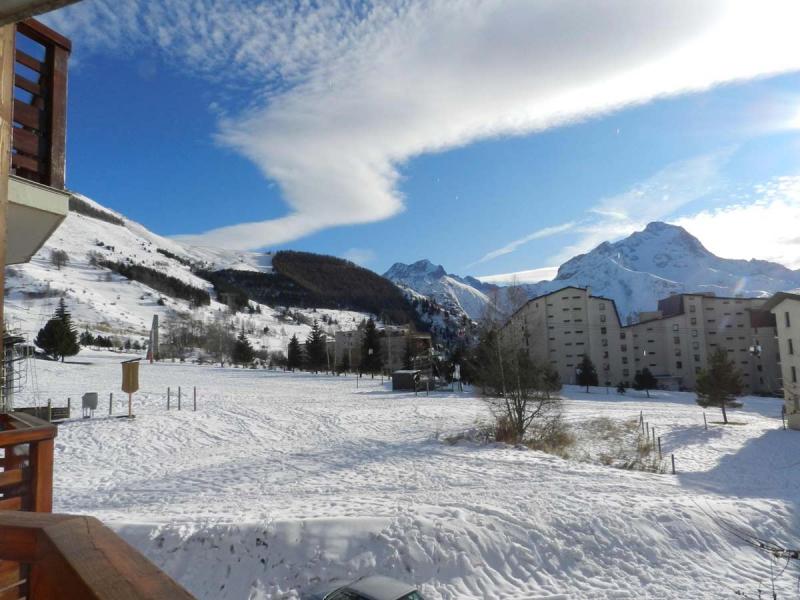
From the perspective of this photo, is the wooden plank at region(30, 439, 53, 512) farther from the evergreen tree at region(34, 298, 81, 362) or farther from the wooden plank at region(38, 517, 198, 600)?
the evergreen tree at region(34, 298, 81, 362)

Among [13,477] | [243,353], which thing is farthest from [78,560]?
[243,353]

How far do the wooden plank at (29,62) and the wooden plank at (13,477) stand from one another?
15.4 feet

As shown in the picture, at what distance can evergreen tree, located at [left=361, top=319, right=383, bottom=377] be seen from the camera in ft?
209

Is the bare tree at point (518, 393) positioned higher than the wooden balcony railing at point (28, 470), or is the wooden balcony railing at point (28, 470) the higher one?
the wooden balcony railing at point (28, 470)

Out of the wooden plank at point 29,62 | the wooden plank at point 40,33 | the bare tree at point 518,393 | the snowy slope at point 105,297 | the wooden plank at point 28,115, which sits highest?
the snowy slope at point 105,297

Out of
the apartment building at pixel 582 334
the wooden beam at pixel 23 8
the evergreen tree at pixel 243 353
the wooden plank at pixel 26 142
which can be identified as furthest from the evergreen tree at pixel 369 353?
the wooden beam at pixel 23 8

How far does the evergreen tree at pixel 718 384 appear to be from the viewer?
120 feet

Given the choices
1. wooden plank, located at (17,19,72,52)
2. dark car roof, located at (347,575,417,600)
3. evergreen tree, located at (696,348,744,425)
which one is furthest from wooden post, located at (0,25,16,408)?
evergreen tree, located at (696,348,744,425)

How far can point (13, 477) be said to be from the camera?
328 centimetres

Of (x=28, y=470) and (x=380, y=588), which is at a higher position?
(x=28, y=470)

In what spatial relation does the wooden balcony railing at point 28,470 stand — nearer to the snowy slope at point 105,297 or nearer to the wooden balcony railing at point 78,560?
the wooden balcony railing at point 78,560

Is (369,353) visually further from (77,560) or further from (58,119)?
(77,560)

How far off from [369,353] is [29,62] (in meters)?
58.0

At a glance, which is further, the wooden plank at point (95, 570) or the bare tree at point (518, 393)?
the bare tree at point (518, 393)
